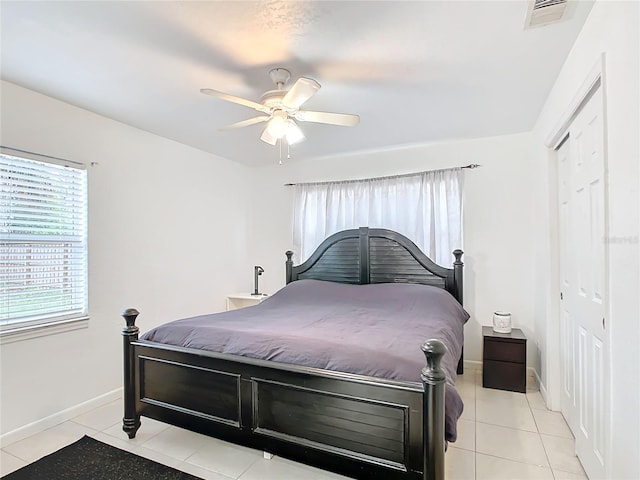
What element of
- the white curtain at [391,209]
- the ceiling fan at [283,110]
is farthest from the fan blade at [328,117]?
the white curtain at [391,209]

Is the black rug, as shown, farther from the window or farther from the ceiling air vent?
the ceiling air vent

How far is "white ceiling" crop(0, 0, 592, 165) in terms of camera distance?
179cm

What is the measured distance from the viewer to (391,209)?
13.8 feet

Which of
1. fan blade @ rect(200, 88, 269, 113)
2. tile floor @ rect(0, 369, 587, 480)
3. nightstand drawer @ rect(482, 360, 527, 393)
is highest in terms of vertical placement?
fan blade @ rect(200, 88, 269, 113)

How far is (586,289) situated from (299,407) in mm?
1772

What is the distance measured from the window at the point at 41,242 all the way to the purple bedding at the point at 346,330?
91 cm

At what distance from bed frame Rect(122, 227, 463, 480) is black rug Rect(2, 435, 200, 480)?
0.23m

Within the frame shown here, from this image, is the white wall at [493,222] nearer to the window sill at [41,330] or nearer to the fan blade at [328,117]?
the fan blade at [328,117]

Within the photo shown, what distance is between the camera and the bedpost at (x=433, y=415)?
1.57m

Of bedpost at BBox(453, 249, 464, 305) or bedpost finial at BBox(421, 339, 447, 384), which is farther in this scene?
bedpost at BBox(453, 249, 464, 305)

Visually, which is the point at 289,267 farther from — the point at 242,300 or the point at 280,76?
the point at 280,76

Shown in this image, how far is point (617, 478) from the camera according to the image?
1485 mm

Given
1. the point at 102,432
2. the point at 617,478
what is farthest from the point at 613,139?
the point at 102,432

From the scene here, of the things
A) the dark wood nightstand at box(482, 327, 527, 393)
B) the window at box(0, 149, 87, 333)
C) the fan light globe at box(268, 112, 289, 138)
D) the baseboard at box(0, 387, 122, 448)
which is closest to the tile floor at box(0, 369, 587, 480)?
the baseboard at box(0, 387, 122, 448)
